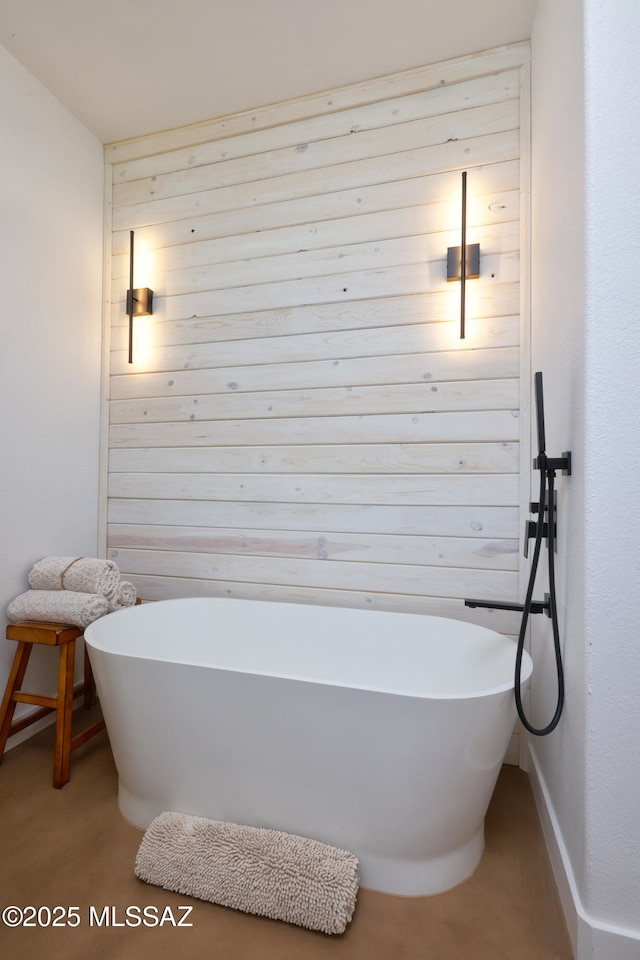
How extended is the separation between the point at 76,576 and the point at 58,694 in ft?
1.40

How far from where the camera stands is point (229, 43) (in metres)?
1.95

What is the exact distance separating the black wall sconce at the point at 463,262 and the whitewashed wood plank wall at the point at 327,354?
0.05 metres

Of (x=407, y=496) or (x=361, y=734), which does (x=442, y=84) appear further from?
(x=361, y=734)

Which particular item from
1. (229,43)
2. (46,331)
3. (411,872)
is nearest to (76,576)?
(46,331)

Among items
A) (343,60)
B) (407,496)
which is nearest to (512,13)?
(343,60)

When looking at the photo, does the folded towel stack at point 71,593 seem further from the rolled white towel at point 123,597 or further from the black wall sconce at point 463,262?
the black wall sconce at point 463,262

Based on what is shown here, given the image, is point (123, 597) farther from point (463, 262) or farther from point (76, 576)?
point (463, 262)

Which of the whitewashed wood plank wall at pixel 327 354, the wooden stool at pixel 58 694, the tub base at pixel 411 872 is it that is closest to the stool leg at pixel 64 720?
the wooden stool at pixel 58 694

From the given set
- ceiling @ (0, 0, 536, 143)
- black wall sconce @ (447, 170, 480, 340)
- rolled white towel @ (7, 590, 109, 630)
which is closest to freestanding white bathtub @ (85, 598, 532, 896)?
rolled white towel @ (7, 590, 109, 630)

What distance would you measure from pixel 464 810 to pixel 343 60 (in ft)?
8.64

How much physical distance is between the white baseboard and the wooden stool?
157 cm

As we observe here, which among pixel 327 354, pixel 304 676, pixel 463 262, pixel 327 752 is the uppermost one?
pixel 463 262

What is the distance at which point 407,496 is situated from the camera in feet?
6.65

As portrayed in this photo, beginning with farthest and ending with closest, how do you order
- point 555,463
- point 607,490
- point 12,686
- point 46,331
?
1. point 46,331
2. point 12,686
3. point 555,463
4. point 607,490
